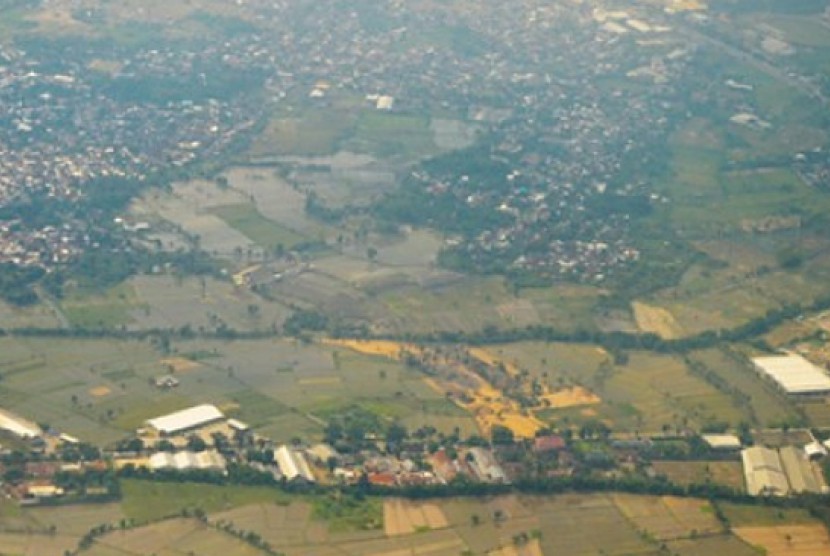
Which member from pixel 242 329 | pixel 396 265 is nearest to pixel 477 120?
pixel 396 265

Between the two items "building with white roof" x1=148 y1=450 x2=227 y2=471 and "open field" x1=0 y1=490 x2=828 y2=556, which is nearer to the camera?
"open field" x1=0 y1=490 x2=828 y2=556

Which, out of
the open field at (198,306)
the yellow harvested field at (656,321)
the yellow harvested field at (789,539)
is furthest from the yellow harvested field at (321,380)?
the yellow harvested field at (789,539)

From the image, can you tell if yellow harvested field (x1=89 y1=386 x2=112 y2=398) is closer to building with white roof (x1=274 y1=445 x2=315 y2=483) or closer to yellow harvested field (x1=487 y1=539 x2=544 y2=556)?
building with white roof (x1=274 y1=445 x2=315 y2=483)

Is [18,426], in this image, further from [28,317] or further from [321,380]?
[321,380]

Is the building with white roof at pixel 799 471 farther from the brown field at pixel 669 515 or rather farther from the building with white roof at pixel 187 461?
the building with white roof at pixel 187 461

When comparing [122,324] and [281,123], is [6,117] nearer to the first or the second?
[281,123]

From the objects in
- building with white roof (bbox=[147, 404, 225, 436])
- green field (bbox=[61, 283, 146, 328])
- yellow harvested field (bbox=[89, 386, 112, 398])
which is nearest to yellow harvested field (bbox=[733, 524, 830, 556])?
building with white roof (bbox=[147, 404, 225, 436])

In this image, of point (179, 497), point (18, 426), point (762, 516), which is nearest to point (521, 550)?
point (762, 516)
